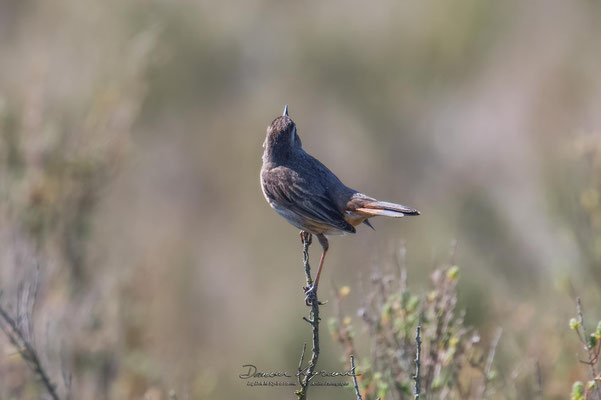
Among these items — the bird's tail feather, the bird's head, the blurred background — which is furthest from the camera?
the blurred background

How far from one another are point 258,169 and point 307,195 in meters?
10.9

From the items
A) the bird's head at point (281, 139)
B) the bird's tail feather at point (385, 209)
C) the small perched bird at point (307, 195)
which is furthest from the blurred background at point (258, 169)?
the bird's head at point (281, 139)

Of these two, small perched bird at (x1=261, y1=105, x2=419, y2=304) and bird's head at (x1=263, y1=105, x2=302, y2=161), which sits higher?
bird's head at (x1=263, y1=105, x2=302, y2=161)

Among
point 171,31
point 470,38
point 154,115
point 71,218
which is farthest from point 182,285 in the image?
point 470,38

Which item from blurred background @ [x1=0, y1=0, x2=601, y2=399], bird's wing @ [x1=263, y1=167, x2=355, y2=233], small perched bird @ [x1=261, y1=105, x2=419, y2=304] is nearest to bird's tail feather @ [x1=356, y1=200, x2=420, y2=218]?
small perched bird @ [x1=261, y1=105, x2=419, y2=304]

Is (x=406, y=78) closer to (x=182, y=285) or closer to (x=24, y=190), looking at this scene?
(x=182, y=285)

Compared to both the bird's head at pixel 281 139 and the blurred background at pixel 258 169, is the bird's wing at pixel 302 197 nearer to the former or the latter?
the bird's head at pixel 281 139

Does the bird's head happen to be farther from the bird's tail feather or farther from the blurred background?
the blurred background

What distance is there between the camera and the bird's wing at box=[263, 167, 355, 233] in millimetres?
4793

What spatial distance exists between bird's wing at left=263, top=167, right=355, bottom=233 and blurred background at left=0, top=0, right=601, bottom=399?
0.45 metres

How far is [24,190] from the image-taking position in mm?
7973

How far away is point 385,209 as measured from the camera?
4656mm

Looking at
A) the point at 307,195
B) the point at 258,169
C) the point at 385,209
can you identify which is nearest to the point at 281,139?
the point at 307,195

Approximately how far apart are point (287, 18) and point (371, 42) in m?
3.14
